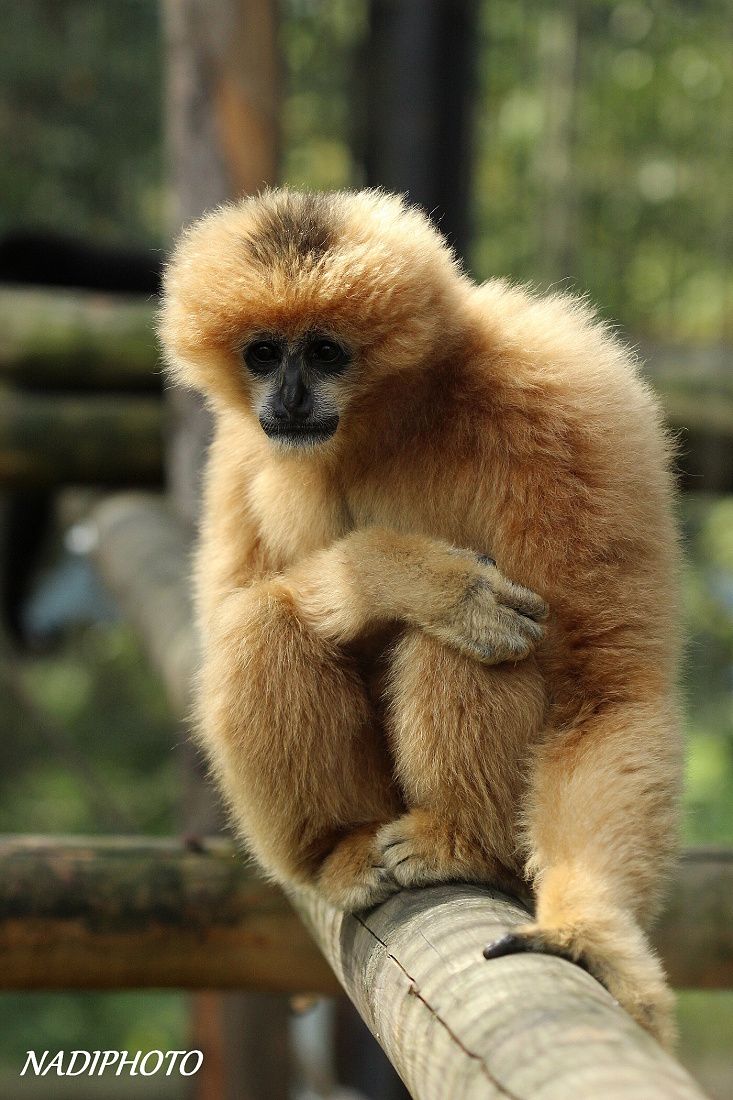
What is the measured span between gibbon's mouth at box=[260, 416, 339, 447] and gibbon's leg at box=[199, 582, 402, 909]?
0.34 metres

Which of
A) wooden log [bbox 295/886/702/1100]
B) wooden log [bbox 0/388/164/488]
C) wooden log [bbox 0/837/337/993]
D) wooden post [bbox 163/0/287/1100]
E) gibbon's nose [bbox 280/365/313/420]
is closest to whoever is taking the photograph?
wooden log [bbox 295/886/702/1100]

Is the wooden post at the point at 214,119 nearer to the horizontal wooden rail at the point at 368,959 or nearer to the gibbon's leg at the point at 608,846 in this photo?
the horizontal wooden rail at the point at 368,959

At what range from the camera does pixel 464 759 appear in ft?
7.05

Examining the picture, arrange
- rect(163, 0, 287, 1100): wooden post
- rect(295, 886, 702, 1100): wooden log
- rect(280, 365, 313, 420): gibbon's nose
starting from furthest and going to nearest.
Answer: rect(163, 0, 287, 1100): wooden post → rect(280, 365, 313, 420): gibbon's nose → rect(295, 886, 702, 1100): wooden log

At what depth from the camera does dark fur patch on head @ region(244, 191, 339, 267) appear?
227cm

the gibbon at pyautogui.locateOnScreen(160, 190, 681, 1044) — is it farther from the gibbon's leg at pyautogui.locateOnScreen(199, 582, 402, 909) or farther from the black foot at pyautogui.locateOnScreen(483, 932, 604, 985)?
the black foot at pyautogui.locateOnScreen(483, 932, 604, 985)

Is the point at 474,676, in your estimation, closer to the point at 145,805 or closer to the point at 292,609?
the point at 292,609

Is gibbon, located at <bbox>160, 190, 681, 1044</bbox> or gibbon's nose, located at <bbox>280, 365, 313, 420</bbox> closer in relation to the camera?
gibbon, located at <bbox>160, 190, 681, 1044</bbox>

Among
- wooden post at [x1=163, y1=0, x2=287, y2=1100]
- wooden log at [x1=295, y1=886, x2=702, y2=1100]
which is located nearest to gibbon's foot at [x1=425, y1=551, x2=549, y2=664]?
wooden log at [x1=295, y1=886, x2=702, y2=1100]

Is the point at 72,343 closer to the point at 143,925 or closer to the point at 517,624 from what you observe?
the point at 143,925

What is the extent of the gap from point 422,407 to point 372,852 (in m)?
0.99

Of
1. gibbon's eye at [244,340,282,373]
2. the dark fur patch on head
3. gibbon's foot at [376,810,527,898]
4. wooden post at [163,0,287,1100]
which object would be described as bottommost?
gibbon's foot at [376,810,527,898]

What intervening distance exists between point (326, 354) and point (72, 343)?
155 inches

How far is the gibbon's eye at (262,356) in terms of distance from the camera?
244cm
